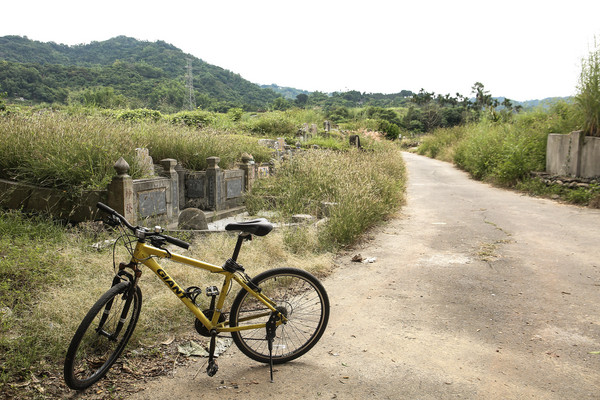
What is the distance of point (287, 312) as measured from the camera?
3.36m

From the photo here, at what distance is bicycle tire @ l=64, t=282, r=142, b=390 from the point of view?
9.61 ft

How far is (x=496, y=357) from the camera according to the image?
11.6 ft

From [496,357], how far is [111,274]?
3625 mm

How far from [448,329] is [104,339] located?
111 inches

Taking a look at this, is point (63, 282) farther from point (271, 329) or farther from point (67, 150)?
point (67, 150)

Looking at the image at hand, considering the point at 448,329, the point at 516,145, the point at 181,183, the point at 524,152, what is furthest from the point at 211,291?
the point at 516,145

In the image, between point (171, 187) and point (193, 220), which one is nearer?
point (193, 220)

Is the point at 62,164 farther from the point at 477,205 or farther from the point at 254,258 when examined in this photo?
the point at 477,205

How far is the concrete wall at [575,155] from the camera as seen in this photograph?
1133 cm

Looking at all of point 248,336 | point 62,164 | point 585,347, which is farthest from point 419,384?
point 62,164

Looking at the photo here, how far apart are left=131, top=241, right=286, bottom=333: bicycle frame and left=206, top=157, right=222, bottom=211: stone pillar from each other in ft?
18.5

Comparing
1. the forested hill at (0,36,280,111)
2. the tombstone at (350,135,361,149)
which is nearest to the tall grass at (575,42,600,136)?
the tombstone at (350,135,361,149)

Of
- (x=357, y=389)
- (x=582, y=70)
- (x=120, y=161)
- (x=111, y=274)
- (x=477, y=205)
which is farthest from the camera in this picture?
(x=582, y=70)

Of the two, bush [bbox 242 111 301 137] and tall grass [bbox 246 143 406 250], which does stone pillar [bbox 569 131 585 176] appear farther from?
bush [bbox 242 111 301 137]
